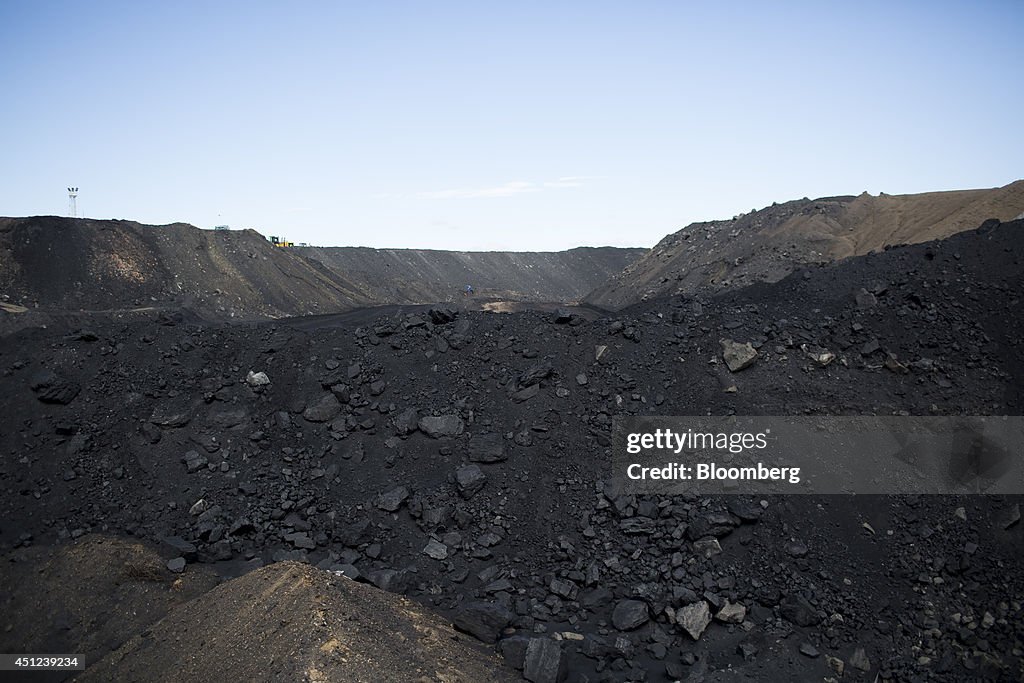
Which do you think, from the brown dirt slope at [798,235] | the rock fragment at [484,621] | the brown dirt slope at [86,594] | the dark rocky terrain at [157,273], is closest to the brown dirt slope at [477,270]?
the dark rocky terrain at [157,273]

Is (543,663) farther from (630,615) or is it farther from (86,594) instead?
(86,594)

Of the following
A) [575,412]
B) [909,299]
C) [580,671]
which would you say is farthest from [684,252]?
[580,671]

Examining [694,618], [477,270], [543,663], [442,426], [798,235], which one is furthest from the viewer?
[477,270]

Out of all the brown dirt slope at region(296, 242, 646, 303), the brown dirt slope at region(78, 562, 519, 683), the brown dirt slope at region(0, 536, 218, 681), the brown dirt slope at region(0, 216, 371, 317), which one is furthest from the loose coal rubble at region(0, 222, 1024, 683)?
the brown dirt slope at region(296, 242, 646, 303)

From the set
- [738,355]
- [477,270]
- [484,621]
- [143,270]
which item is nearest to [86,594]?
[484,621]

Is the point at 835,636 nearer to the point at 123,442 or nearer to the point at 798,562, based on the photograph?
the point at 798,562

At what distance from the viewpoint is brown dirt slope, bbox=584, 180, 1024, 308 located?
2738cm

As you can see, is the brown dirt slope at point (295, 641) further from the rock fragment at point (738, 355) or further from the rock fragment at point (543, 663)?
→ the rock fragment at point (738, 355)

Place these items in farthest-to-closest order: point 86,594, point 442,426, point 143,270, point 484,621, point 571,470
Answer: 1. point 143,270
2. point 442,426
3. point 571,470
4. point 86,594
5. point 484,621

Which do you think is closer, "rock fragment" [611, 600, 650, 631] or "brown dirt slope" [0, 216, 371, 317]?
"rock fragment" [611, 600, 650, 631]

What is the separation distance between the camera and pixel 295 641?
8.75 m

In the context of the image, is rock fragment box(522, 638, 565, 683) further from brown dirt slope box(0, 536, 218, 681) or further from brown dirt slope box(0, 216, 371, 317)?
brown dirt slope box(0, 216, 371, 317)

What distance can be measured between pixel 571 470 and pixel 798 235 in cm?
2373

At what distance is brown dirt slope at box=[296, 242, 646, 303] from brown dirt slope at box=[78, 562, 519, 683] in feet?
159
